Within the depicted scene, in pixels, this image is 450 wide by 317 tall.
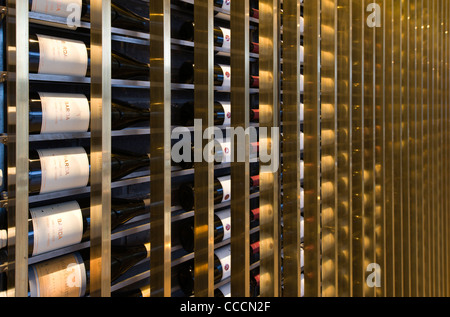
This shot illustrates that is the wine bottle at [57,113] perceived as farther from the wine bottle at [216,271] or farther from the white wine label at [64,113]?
the wine bottle at [216,271]

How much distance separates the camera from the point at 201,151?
0.72 m

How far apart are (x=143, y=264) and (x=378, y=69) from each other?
38.9 inches

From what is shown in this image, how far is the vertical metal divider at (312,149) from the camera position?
0.96 m

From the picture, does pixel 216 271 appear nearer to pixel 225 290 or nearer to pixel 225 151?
pixel 225 290

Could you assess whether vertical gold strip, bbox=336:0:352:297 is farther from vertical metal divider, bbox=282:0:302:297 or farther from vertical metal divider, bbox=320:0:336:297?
vertical metal divider, bbox=282:0:302:297

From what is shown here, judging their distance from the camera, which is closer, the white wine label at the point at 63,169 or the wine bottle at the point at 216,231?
the white wine label at the point at 63,169

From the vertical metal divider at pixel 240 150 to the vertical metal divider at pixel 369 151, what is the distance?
585 mm

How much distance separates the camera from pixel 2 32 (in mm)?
664

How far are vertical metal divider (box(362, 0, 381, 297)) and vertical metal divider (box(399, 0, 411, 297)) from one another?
203 millimetres

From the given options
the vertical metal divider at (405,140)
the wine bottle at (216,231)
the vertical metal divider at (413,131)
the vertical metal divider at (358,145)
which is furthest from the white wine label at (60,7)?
the vertical metal divider at (413,131)

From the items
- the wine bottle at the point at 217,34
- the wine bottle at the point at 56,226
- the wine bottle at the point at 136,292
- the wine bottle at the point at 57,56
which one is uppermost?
the wine bottle at the point at 217,34

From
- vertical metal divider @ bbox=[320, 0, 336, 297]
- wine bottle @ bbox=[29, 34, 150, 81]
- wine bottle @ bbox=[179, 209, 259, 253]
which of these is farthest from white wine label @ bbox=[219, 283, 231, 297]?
wine bottle @ bbox=[29, 34, 150, 81]
